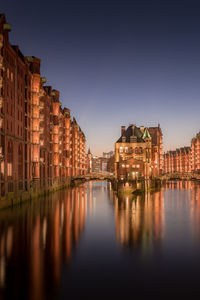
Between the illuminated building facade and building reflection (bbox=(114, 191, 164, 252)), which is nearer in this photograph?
building reflection (bbox=(114, 191, 164, 252))

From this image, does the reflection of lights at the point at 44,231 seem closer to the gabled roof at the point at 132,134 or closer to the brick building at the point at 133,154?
the brick building at the point at 133,154

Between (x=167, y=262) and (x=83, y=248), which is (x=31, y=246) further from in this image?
(x=167, y=262)

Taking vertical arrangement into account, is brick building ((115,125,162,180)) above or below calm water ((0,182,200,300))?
above

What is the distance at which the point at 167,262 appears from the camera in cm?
2141

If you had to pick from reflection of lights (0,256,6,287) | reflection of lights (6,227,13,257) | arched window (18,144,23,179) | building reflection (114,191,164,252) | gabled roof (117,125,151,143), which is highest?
gabled roof (117,125,151,143)

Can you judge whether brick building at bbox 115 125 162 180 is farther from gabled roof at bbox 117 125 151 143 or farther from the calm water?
the calm water

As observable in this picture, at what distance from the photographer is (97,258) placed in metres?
22.4

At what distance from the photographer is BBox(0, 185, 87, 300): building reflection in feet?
54.3

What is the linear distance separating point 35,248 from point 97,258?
18.6 ft

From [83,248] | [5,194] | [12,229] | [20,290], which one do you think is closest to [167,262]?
[83,248]

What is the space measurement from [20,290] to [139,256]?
9965 mm

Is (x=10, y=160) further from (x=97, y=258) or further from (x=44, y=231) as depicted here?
(x=97, y=258)

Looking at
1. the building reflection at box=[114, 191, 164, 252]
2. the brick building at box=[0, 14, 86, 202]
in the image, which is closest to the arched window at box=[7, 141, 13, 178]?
the brick building at box=[0, 14, 86, 202]

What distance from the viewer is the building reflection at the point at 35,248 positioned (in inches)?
651
